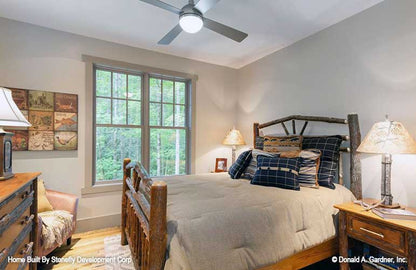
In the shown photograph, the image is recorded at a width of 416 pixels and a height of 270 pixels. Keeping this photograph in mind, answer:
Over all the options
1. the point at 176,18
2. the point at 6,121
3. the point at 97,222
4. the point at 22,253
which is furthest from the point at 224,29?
the point at 97,222

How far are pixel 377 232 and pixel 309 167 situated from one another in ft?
2.38

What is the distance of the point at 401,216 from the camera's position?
1539 mm

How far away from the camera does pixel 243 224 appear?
4.67 feet

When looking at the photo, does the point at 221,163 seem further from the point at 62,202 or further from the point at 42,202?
the point at 42,202

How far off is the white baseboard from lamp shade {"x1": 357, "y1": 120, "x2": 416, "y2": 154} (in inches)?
123

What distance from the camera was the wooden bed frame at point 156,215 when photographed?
117cm

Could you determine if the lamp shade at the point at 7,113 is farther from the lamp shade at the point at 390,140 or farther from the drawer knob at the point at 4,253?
the lamp shade at the point at 390,140

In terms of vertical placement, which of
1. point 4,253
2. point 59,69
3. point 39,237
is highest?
point 59,69

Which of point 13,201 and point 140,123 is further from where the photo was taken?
point 140,123

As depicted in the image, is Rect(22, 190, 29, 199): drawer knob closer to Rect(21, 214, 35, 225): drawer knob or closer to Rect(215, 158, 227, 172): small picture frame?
Rect(21, 214, 35, 225): drawer knob

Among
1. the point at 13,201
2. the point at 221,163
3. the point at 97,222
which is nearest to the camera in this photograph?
the point at 13,201

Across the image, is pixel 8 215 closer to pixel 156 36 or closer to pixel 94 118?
pixel 94 118

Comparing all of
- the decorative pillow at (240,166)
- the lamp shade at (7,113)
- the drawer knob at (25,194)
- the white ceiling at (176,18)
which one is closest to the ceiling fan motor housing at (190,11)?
the white ceiling at (176,18)

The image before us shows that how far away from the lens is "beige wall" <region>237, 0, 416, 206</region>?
1954mm
